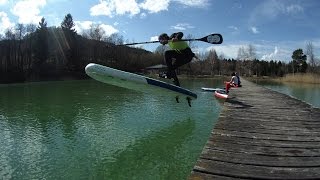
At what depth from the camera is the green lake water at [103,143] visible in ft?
25.3

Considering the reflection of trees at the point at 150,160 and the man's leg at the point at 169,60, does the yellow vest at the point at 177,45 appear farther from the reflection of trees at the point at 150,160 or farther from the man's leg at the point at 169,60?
the reflection of trees at the point at 150,160

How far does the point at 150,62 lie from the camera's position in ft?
318

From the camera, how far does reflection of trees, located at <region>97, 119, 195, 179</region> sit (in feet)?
24.6

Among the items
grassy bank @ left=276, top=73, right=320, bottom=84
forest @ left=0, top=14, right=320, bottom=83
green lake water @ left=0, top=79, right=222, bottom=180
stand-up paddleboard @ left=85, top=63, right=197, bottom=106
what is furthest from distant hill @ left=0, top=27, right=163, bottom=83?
stand-up paddleboard @ left=85, top=63, right=197, bottom=106

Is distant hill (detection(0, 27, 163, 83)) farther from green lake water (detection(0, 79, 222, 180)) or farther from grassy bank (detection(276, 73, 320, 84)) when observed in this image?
green lake water (detection(0, 79, 222, 180))

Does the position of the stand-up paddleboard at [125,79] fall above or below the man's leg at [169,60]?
below

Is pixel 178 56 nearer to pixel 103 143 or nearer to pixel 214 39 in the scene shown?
pixel 214 39

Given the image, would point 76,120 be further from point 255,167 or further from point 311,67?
point 311,67

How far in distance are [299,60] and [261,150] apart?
92561mm

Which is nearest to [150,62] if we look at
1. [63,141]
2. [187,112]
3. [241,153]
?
[187,112]

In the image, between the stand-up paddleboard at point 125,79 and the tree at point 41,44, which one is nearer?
the stand-up paddleboard at point 125,79

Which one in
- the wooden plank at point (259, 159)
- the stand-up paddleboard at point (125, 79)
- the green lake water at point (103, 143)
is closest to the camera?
the wooden plank at point (259, 159)

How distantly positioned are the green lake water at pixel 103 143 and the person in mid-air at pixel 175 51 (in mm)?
2413

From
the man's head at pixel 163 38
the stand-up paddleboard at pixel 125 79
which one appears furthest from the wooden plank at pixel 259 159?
the man's head at pixel 163 38
